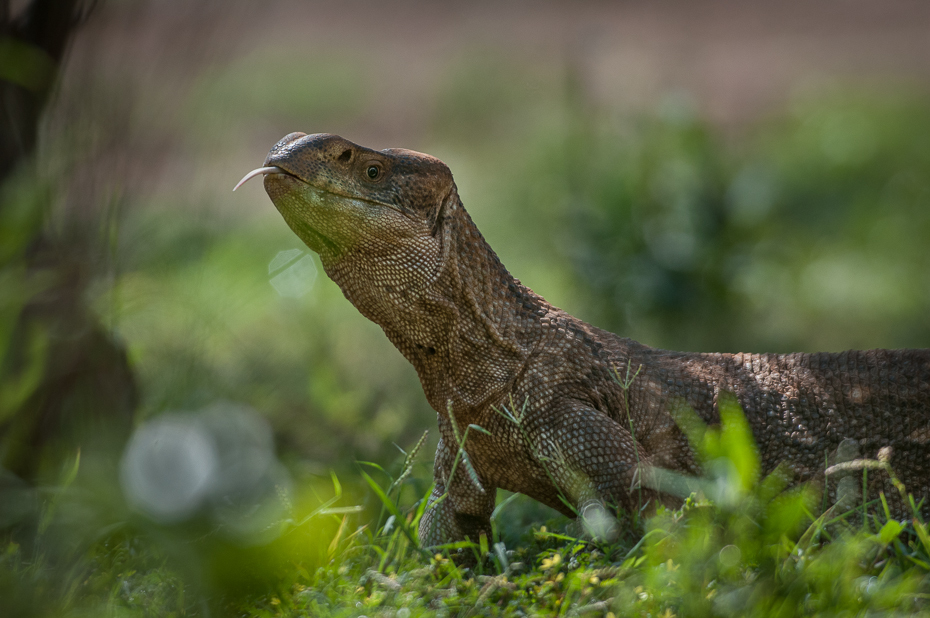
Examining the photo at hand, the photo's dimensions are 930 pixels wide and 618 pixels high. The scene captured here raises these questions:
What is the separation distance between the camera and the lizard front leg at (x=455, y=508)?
10.8 feet

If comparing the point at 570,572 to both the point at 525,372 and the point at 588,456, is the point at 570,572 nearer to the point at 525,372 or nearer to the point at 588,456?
the point at 588,456

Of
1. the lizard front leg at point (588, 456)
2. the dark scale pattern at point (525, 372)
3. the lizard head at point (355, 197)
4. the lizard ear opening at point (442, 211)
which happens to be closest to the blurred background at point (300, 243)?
the lizard head at point (355, 197)

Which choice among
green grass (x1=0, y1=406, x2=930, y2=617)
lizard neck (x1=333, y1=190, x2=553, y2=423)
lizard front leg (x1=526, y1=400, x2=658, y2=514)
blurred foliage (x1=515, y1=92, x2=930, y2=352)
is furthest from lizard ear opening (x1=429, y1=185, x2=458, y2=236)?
blurred foliage (x1=515, y1=92, x2=930, y2=352)

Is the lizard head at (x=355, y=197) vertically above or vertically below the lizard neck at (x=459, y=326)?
above

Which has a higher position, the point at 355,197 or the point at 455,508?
the point at 355,197

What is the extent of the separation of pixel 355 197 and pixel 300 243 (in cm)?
592

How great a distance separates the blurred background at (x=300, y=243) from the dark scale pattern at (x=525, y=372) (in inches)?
13.0

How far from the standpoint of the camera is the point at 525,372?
10.2ft

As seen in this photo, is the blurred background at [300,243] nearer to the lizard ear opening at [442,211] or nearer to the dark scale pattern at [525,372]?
the dark scale pattern at [525,372]

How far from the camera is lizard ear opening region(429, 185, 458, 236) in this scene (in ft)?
10.2

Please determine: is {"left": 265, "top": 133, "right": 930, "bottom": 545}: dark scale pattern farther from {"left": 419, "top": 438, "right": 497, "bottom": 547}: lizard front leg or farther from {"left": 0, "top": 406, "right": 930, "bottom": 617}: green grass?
{"left": 0, "top": 406, "right": 930, "bottom": 617}: green grass

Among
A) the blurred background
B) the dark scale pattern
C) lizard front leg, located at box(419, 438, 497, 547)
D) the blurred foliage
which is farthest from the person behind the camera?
the blurred foliage

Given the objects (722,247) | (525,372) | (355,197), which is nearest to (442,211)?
(355,197)

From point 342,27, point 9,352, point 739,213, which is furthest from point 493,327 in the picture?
point 342,27
